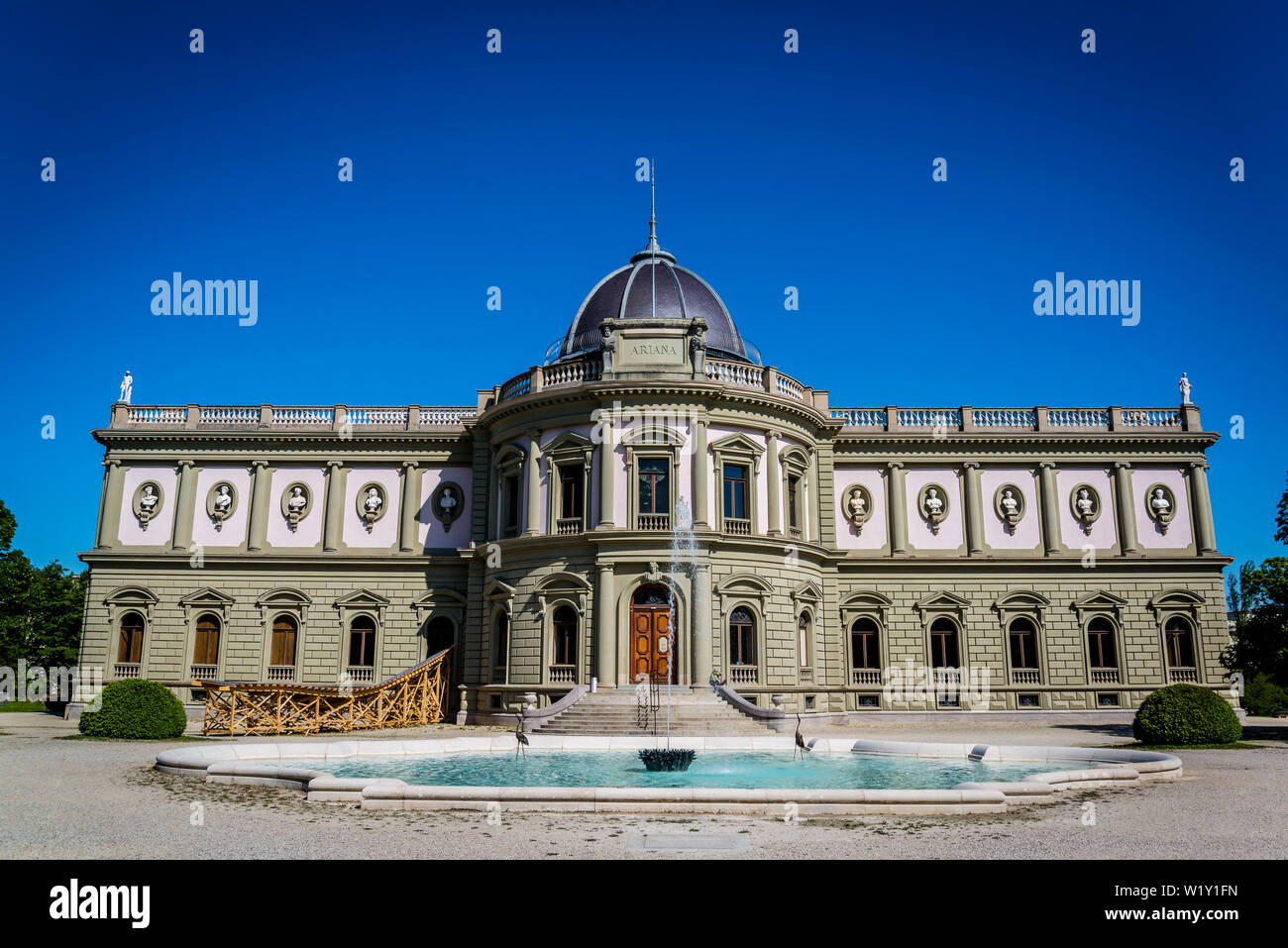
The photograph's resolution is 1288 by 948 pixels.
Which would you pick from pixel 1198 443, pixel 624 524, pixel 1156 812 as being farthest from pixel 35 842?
pixel 1198 443

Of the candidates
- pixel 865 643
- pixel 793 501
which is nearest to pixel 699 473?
pixel 793 501

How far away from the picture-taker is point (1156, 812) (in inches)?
487

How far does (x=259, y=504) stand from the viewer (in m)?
37.8

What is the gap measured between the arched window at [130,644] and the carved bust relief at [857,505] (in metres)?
28.5

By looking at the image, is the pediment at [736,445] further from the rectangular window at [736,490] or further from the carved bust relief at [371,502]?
the carved bust relief at [371,502]

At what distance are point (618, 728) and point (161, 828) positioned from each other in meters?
16.6

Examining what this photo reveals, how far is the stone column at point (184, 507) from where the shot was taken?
37.5 m

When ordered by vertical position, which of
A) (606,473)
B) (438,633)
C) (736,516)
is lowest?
(438,633)

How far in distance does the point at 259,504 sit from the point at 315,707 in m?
14.0

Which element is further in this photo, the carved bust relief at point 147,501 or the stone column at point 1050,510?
the carved bust relief at point 147,501

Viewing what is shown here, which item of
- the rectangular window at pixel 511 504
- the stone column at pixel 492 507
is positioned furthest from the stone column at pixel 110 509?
the rectangular window at pixel 511 504

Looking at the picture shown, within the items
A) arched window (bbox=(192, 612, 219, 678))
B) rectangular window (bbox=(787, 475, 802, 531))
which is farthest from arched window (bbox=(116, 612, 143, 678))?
rectangular window (bbox=(787, 475, 802, 531))

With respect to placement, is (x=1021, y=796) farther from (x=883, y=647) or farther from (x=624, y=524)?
(x=883, y=647)

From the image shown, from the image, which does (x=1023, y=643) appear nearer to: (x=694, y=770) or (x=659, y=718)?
(x=659, y=718)
